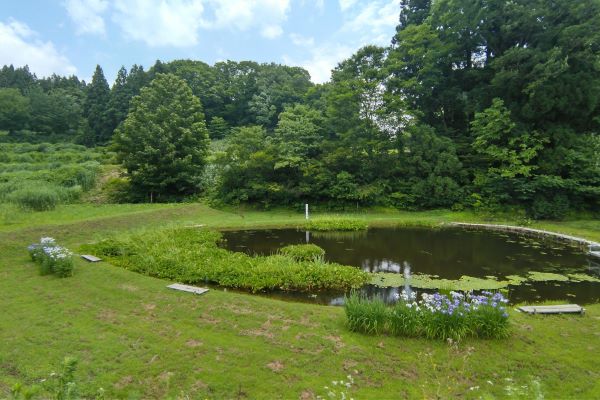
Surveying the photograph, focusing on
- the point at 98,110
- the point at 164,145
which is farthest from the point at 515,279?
the point at 98,110

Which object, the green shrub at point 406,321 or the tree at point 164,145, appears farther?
the tree at point 164,145

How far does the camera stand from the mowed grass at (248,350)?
3.81 metres

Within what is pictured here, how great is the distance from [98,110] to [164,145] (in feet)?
90.2

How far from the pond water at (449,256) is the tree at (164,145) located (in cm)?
794

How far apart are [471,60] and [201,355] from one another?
2197 centimetres

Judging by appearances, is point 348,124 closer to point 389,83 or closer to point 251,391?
point 389,83

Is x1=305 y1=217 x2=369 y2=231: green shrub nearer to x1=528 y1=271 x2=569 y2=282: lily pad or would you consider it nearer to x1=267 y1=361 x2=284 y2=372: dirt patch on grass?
x1=528 y1=271 x2=569 y2=282: lily pad

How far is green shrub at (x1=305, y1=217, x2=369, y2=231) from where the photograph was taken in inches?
546

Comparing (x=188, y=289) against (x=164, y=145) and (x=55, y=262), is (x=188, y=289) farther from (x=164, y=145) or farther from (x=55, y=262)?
(x=164, y=145)

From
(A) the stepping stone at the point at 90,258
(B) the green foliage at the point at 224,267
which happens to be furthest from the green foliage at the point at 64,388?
(A) the stepping stone at the point at 90,258

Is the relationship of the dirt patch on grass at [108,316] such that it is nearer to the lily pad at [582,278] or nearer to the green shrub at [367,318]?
the green shrub at [367,318]

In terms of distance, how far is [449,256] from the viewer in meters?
10.1

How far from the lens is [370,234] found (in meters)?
13.2

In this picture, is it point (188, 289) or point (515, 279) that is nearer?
point (188, 289)
